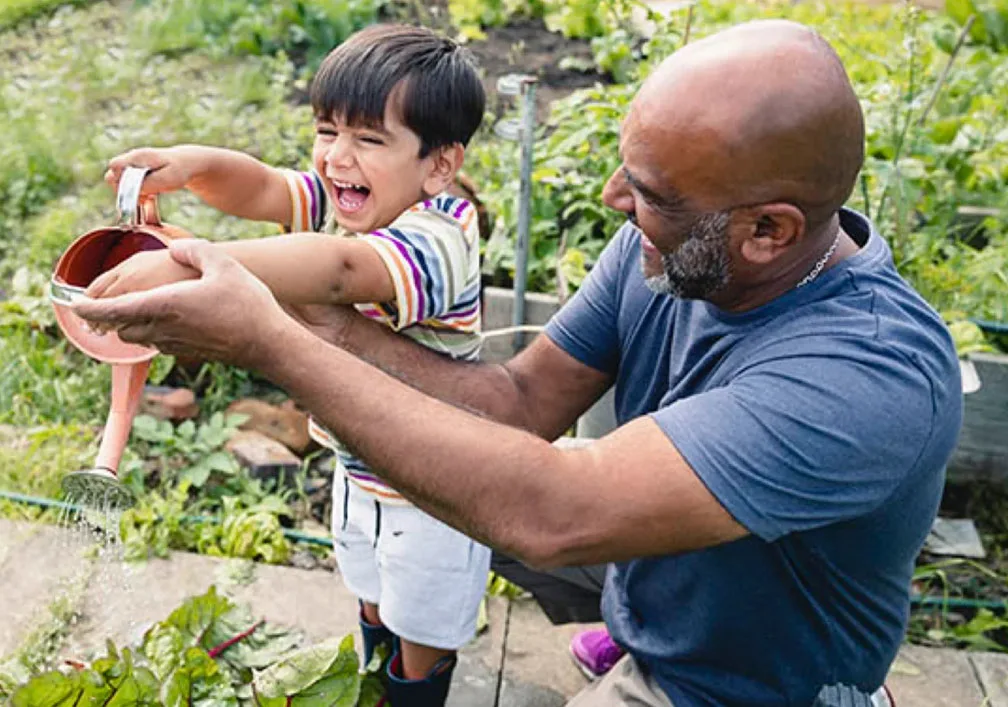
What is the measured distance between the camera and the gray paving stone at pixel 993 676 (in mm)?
2861

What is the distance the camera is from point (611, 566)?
2.47 m

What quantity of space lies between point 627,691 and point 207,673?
36.9 inches

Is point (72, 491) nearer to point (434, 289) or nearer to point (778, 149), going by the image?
point (434, 289)

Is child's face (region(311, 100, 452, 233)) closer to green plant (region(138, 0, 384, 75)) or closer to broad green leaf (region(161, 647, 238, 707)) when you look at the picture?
broad green leaf (region(161, 647, 238, 707))

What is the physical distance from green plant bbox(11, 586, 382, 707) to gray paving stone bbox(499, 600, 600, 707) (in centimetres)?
41

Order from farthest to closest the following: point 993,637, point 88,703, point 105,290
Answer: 1. point 993,637
2. point 88,703
3. point 105,290

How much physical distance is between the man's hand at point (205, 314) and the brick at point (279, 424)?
81.7 inches

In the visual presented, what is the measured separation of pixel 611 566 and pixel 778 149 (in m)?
1.03

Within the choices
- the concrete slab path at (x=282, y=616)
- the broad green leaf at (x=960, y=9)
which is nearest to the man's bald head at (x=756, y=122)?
the concrete slab path at (x=282, y=616)

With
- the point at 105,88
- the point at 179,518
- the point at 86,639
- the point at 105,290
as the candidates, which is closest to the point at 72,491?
the point at 105,290

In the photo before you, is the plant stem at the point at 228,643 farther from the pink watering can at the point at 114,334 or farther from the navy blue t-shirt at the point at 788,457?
the navy blue t-shirt at the point at 788,457

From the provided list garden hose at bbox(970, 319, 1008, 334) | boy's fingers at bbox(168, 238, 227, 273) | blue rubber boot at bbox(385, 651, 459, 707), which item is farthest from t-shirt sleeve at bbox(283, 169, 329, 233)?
garden hose at bbox(970, 319, 1008, 334)

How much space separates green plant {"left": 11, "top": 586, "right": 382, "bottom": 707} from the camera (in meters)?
2.37

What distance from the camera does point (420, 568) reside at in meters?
2.44
